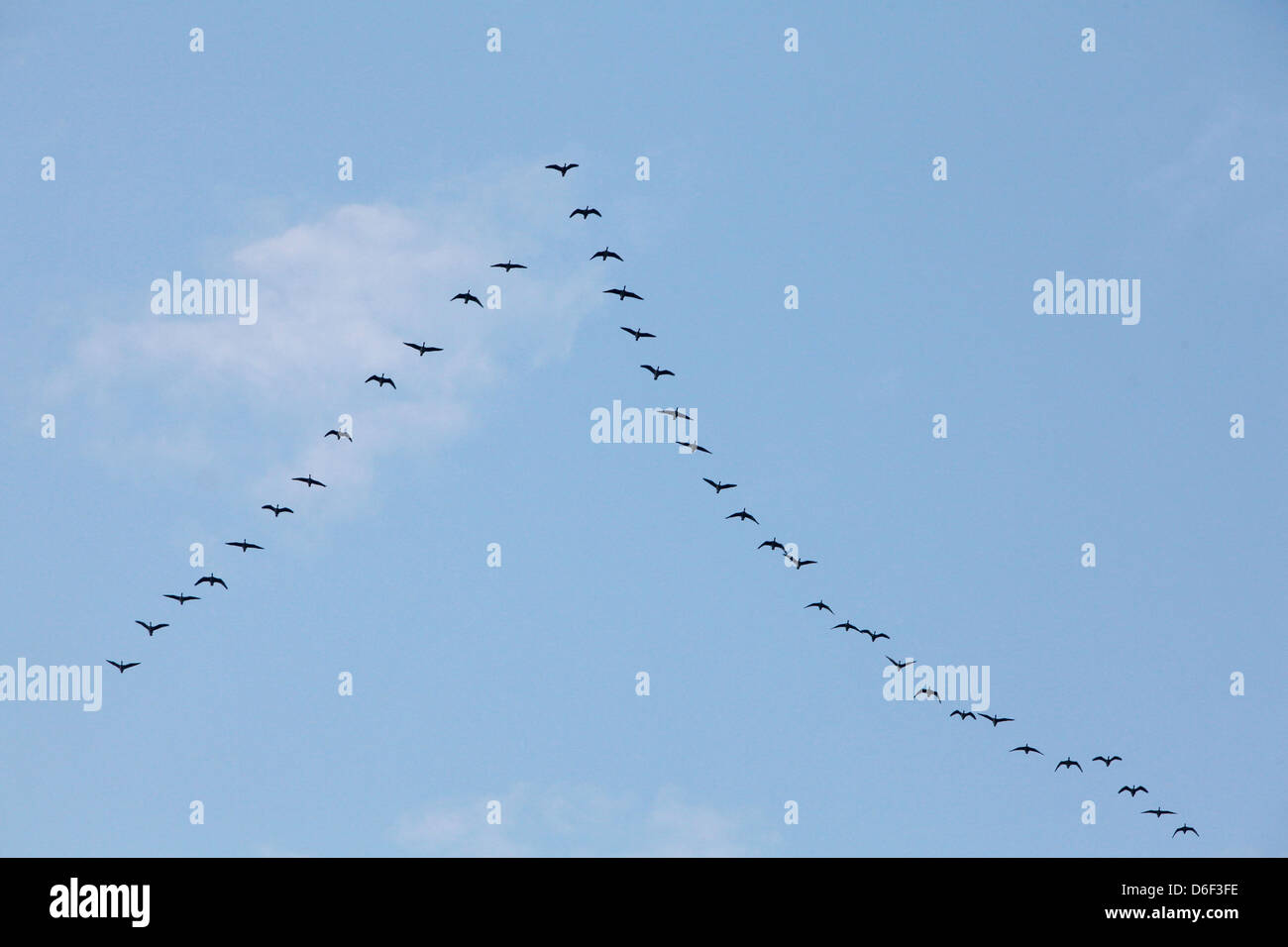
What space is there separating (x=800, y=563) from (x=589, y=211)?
25563 millimetres
